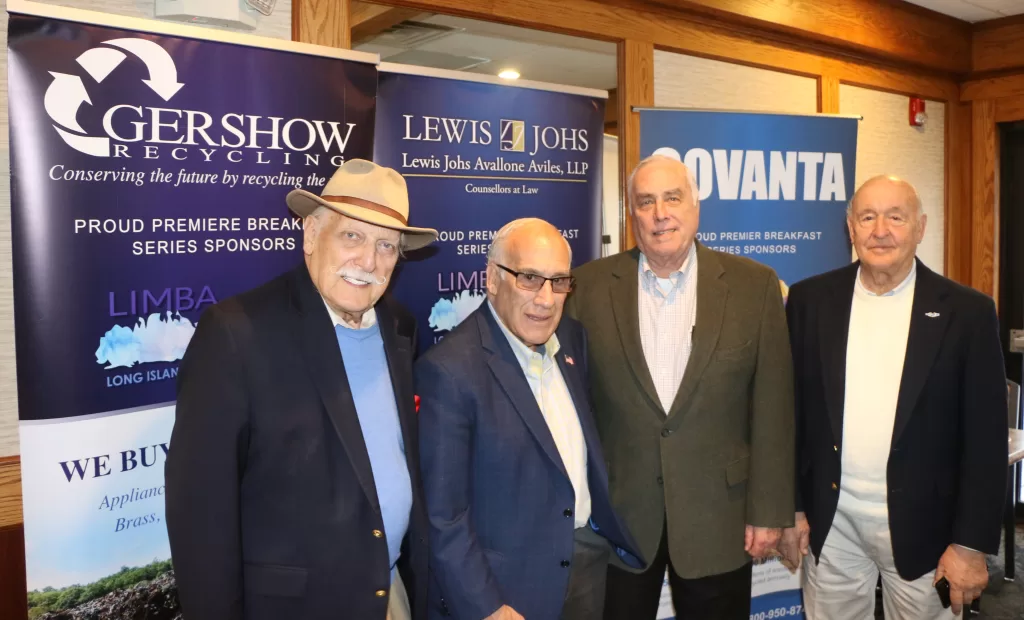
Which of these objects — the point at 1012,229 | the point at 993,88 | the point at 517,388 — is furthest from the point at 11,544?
the point at 993,88

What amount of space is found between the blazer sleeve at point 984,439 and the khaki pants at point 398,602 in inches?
60.4

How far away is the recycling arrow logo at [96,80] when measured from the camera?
76.0 inches

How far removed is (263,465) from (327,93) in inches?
A: 53.0

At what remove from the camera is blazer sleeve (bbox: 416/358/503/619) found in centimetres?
177

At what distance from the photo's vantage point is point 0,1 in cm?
215

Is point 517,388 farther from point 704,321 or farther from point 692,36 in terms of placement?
point 692,36

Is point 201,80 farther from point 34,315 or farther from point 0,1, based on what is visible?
point 34,315

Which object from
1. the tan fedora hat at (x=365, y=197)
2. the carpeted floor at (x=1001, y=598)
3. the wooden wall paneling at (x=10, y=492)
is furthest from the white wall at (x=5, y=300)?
the carpeted floor at (x=1001, y=598)

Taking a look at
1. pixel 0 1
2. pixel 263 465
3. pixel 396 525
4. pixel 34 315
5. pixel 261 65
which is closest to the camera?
pixel 263 465

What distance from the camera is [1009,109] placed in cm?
536

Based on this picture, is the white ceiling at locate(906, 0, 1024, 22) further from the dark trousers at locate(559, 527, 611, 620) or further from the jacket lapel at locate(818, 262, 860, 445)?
the dark trousers at locate(559, 527, 611, 620)

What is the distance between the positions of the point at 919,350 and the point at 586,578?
3.69ft

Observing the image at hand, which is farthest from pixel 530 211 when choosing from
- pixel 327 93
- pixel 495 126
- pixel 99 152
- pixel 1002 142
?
pixel 1002 142

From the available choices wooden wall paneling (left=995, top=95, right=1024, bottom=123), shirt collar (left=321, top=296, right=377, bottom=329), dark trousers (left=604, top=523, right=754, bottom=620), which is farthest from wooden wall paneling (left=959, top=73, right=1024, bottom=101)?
shirt collar (left=321, top=296, right=377, bottom=329)
